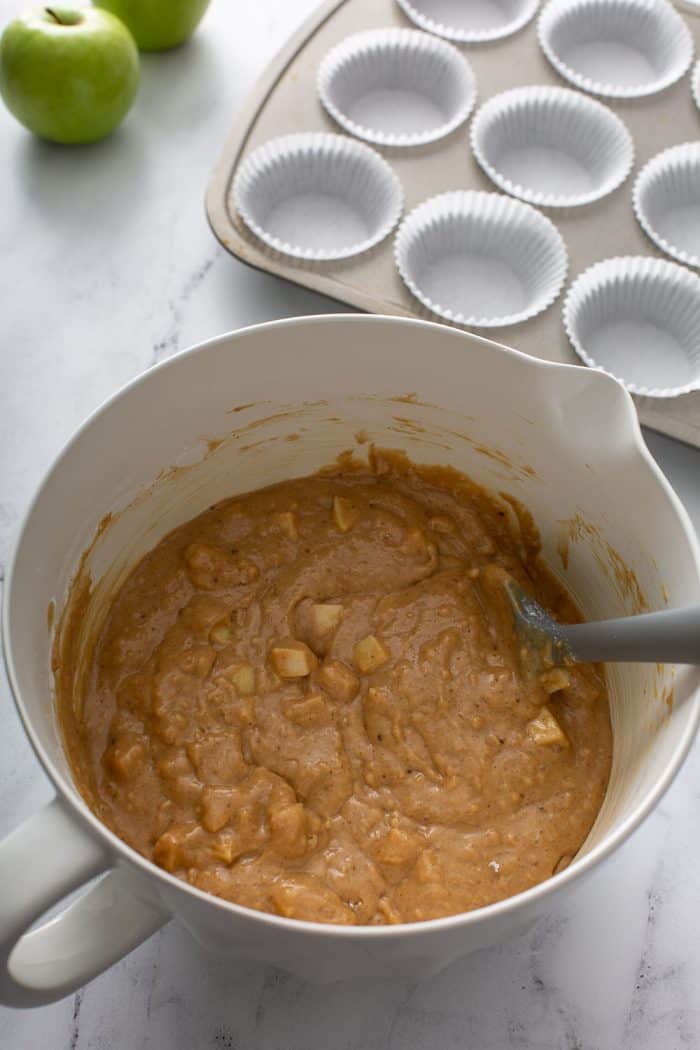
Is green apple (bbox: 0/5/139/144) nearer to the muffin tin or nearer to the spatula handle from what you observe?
the muffin tin

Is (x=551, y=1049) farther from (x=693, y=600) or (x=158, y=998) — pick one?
(x=693, y=600)

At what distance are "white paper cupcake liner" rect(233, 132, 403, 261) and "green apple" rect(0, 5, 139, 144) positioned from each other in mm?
273

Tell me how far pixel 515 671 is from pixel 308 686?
0.83 feet

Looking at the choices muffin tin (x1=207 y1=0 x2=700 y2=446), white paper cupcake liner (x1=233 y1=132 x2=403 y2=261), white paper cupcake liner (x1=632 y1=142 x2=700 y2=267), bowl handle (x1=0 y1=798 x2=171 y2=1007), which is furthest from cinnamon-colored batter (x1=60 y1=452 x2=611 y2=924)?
white paper cupcake liner (x1=632 y1=142 x2=700 y2=267)

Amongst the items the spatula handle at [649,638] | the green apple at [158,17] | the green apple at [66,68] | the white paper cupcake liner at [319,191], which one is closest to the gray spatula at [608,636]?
the spatula handle at [649,638]

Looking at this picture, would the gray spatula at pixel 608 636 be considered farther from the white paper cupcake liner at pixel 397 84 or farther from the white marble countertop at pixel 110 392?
the white paper cupcake liner at pixel 397 84

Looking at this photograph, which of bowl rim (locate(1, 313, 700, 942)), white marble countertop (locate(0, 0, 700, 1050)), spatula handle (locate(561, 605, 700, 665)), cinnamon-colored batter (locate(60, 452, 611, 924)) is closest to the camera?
bowl rim (locate(1, 313, 700, 942))

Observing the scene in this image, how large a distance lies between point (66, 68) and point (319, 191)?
1.52 feet

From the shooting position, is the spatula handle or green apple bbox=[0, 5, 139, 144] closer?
the spatula handle

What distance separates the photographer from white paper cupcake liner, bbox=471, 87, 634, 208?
6.27ft

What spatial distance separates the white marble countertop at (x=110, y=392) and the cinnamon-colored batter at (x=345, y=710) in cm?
23

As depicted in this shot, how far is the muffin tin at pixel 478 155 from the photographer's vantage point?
5.74 ft

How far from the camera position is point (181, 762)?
1.22 meters

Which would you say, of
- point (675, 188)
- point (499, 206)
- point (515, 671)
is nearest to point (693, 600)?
point (515, 671)
